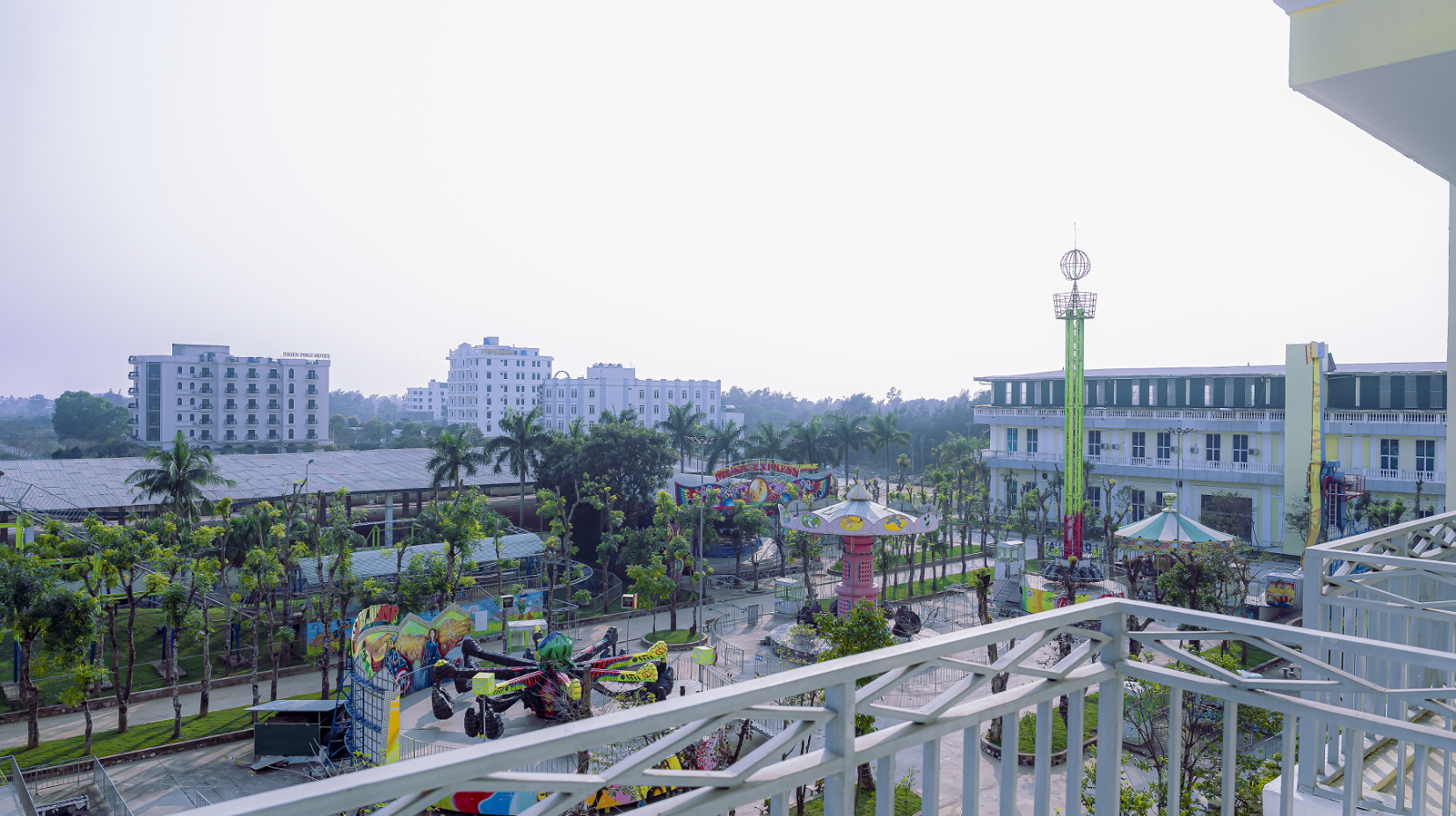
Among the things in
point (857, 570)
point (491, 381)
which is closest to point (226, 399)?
point (491, 381)

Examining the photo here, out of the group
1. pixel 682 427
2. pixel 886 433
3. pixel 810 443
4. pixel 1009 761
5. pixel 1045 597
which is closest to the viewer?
pixel 1009 761

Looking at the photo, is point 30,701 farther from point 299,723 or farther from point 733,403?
point 733,403

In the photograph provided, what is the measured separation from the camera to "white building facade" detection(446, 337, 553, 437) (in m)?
95.1

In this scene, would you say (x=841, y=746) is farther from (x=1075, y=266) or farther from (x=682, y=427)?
(x=682, y=427)

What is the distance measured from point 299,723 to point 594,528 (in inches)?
706

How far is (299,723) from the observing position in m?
17.6

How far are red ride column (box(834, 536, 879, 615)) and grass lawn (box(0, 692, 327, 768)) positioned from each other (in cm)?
1627

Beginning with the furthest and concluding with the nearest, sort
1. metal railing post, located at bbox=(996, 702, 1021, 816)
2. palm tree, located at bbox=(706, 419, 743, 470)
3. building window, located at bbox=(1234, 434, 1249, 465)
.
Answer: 1. palm tree, located at bbox=(706, 419, 743, 470)
2. building window, located at bbox=(1234, 434, 1249, 465)
3. metal railing post, located at bbox=(996, 702, 1021, 816)

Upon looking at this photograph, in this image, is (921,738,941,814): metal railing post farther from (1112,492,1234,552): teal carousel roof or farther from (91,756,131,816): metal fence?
(1112,492,1234,552): teal carousel roof

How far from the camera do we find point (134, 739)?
1861cm

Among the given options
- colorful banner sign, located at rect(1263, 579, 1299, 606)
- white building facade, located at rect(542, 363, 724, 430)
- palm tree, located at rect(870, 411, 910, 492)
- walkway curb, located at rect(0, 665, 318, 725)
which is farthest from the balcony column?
white building facade, located at rect(542, 363, 724, 430)

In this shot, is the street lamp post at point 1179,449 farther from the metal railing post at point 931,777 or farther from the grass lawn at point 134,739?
the metal railing post at point 931,777

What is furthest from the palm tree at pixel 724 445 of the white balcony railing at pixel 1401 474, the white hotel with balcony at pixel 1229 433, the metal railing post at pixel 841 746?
the metal railing post at pixel 841 746

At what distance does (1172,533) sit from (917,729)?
2523cm
